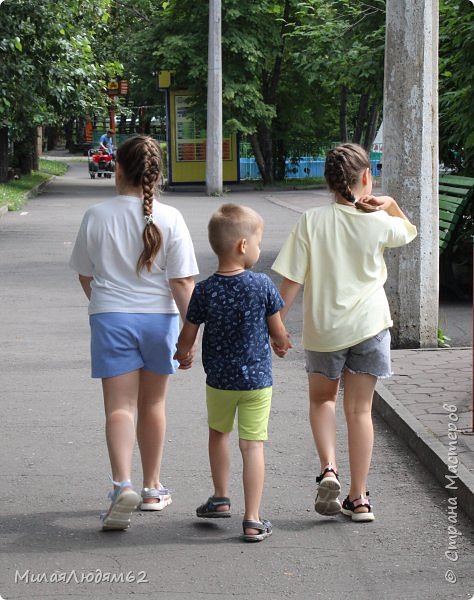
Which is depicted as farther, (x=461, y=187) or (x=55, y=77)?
(x=55, y=77)

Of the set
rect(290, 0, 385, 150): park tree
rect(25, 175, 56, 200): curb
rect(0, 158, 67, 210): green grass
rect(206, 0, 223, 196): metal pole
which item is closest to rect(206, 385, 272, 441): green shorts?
rect(290, 0, 385, 150): park tree

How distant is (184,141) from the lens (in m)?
39.2

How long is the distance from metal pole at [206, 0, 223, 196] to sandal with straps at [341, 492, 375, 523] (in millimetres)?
29281

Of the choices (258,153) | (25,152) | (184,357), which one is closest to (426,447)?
(184,357)

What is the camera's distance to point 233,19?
119ft

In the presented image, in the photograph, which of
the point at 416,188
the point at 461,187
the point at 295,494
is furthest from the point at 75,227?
the point at 295,494

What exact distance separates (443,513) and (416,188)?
4290 millimetres

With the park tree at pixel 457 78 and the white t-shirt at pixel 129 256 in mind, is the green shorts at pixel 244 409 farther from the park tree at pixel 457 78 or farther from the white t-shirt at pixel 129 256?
the park tree at pixel 457 78

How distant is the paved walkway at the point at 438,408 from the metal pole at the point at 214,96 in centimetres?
2454

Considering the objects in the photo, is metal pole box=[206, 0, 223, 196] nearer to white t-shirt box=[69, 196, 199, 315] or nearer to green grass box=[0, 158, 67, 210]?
green grass box=[0, 158, 67, 210]

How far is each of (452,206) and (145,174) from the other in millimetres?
7792

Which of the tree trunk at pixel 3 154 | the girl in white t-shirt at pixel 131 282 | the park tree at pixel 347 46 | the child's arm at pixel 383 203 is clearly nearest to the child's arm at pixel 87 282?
the girl in white t-shirt at pixel 131 282

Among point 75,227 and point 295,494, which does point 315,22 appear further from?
point 295,494

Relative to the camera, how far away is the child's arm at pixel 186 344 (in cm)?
480
